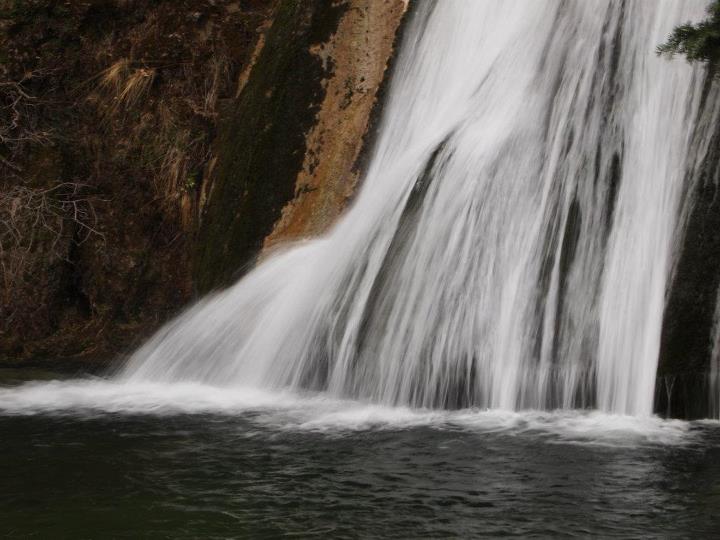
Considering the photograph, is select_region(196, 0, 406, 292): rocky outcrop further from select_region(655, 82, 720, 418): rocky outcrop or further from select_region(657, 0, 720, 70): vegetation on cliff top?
select_region(657, 0, 720, 70): vegetation on cliff top

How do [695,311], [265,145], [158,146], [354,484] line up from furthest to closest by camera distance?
[158,146] < [265,145] < [695,311] < [354,484]

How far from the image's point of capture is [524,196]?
21.1 feet

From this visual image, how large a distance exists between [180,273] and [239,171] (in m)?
1.14

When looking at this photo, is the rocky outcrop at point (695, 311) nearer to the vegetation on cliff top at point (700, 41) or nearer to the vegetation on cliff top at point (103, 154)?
the vegetation on cliff top at point (700, 41)

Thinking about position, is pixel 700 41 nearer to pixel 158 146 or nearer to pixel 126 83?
pixel 158 146

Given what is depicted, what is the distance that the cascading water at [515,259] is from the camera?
5855mm

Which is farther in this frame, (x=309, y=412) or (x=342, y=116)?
(x=342, y=116)

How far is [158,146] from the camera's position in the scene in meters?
9.83

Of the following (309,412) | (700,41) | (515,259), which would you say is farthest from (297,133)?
(700,41)

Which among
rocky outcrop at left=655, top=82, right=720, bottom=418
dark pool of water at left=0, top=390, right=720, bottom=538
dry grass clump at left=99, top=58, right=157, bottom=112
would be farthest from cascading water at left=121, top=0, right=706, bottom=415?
dry grass clump at left=99, top=58, right=157, bottom=112

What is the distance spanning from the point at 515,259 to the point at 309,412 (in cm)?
153

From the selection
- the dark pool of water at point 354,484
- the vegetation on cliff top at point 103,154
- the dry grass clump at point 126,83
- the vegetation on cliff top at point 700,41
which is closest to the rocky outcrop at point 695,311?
the dark pool of water at point 354,484

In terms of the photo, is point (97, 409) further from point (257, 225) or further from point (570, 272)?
point (570, 272)

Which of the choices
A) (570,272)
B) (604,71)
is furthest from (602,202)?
(604,71)
